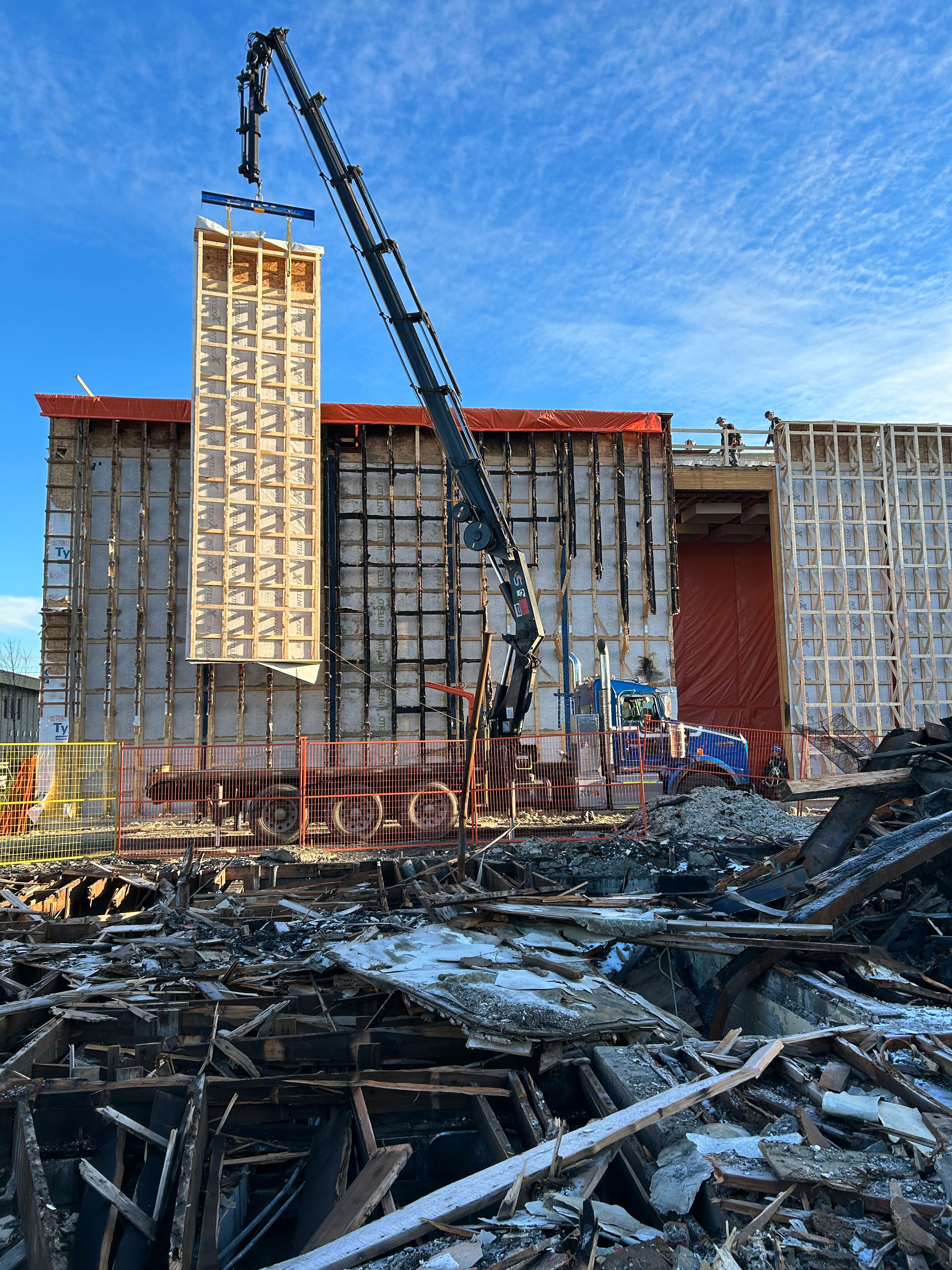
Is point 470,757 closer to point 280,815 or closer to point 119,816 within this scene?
point 280,815

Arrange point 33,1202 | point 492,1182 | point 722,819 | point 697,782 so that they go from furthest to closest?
point 697,782 → point 722,819 → point 33,1202 → point 492,1182

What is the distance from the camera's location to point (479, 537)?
50.6ft

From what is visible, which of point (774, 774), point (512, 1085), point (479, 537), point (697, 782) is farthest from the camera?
point (774, 774)

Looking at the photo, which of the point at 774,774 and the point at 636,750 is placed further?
the point at 774,774

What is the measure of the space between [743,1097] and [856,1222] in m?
0.98

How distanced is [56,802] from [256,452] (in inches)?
317

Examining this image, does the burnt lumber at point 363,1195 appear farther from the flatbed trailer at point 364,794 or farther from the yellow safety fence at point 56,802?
the flatbed trailer at point 364,794

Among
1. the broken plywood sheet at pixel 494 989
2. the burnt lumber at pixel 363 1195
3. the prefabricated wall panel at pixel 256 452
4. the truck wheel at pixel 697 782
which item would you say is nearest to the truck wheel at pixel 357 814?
the prefabricated wall panel at pixel 256 452

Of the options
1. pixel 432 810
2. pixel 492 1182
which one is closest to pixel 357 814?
pixel 432 810

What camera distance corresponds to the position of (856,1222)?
2.81 meters

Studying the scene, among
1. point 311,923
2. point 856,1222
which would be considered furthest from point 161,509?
point 856,1222

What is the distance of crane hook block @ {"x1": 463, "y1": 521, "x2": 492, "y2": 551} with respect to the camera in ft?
50.5

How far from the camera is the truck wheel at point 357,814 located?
1492 cm

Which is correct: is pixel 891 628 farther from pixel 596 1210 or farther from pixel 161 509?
pixel 596 1210
